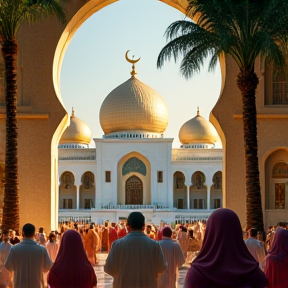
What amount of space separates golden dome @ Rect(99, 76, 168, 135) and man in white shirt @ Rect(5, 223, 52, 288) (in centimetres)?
4408

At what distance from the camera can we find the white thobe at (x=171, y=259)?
10414 mm

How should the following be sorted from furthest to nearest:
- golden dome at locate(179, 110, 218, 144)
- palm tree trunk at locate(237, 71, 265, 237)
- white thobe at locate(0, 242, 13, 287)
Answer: golden dome at locate(179, 110, 218, 144), palm tree trunk at locate(237, 71, 265, 237), white thobe at locate(0, 242, 13, 287)

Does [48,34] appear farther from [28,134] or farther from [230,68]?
[230,68]

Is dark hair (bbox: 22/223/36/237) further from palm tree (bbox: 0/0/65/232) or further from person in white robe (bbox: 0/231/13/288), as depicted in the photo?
palm tree (bbox: 0/0/65/232)

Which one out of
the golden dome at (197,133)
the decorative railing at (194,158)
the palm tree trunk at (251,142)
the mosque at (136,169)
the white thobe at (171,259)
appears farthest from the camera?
the golden dome at (197,133)

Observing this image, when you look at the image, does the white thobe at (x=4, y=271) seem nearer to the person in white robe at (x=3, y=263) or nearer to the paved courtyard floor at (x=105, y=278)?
A: the person in white robe at (x=3, y=263)

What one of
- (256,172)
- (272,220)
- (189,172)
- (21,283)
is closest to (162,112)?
(189,172)

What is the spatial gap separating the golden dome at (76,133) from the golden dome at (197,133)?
314 inches

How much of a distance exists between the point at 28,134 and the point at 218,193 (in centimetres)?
3309

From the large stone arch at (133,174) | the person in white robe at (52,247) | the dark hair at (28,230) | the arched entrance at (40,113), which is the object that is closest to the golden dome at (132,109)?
the large stone arch at (133,174)

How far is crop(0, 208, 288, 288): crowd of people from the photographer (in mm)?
4867

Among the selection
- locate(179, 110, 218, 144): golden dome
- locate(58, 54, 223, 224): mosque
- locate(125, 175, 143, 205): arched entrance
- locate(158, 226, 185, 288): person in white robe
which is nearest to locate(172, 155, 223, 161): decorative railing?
locate(58, 54, 223, 224): mosque

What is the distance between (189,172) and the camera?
54.0 m

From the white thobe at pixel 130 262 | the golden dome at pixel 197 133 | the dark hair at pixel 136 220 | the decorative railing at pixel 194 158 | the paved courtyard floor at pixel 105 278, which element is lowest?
the paved courtyard floor at pixel 105 278
